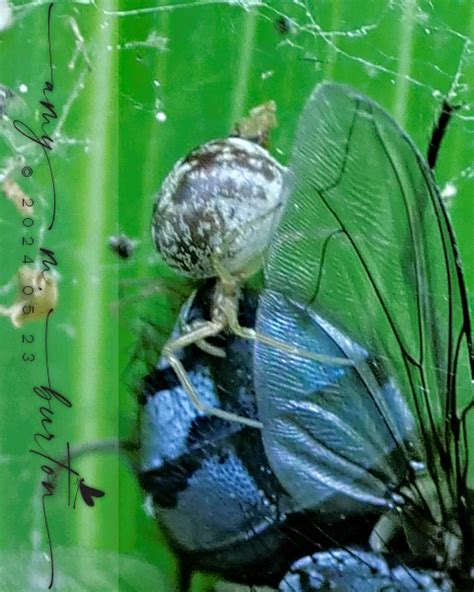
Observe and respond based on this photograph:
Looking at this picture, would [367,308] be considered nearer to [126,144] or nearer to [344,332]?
[344,332]

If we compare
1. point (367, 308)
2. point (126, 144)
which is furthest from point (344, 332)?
point (126, 144)

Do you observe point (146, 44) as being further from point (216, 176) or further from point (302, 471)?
point (302, 471)
